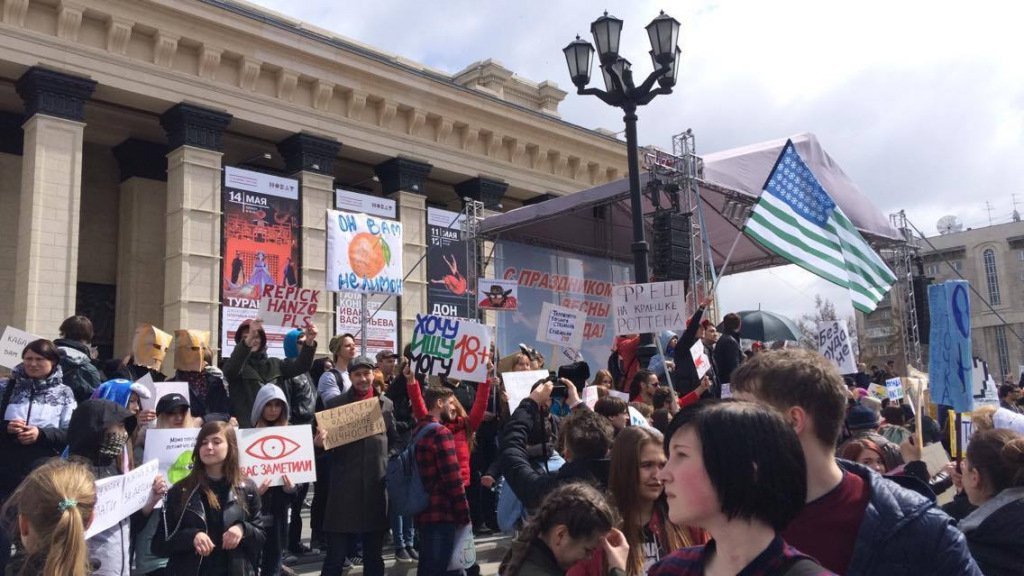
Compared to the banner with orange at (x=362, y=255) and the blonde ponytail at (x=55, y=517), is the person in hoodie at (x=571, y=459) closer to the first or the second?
the blonde ponytail at (x=55, y=517)

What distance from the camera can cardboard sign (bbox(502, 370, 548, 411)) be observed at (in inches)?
273

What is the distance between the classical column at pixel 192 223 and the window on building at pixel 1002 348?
78286 mm

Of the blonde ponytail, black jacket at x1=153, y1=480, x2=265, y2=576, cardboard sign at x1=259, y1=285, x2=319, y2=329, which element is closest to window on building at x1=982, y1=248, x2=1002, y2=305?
cardboard sign at x1=259, y1=285, x2=319, y2=329

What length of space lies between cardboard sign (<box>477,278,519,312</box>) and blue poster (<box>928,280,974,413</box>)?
23.1 feet

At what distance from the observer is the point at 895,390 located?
12.5 metres

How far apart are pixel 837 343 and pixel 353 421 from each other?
756cm

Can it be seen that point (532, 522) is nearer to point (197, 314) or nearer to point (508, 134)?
point (197, 314)

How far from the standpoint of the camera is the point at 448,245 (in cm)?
2194

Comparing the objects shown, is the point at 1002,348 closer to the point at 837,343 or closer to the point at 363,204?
the point at 363,204

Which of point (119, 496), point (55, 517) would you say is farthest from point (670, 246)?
point (55, 517)

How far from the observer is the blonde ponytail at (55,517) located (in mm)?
3145

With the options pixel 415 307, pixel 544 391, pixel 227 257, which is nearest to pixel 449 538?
pixel 544 391

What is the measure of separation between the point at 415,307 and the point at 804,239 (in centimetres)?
1364

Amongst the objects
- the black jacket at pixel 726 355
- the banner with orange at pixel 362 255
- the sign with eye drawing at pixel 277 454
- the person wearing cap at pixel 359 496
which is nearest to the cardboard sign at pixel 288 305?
the banner with orange at pixel 362 255
